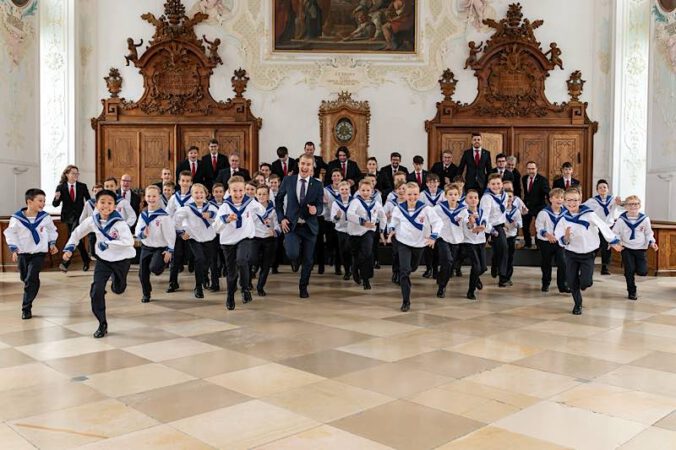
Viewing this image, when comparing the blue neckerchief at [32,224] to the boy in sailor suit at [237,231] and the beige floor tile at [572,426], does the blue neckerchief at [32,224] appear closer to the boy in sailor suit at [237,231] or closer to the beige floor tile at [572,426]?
the boy in sailor suit at [237,231]

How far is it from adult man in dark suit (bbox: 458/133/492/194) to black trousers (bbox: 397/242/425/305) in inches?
222

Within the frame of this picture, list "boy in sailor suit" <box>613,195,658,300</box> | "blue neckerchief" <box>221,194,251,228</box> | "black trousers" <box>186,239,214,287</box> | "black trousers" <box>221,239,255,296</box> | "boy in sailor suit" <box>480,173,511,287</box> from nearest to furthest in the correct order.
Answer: "black trousers" <box>221,239,255,296</box>
"blue neckerchief" <box>221,194,251,228</box>
"black trousers" <box>186,239,214,287</box>
"boy in sailor suit" <box>613,195,658,300</box>
"boy in sailor suit" <box>480,173,511,287</box>

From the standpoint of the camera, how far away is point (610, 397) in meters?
4.75

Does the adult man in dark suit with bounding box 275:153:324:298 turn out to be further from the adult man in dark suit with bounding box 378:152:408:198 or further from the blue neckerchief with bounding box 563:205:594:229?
the adult man in dark suit with bounding box 378:152:408:198

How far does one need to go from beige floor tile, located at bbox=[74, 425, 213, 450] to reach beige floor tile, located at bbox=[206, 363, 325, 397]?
2.89 feet

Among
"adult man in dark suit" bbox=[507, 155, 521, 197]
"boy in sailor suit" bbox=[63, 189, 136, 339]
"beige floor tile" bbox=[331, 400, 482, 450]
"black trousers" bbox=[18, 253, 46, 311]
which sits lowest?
"beige floor tile" bbox=[331, 400, 482, 450]

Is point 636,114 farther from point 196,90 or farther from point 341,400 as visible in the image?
point 341,400

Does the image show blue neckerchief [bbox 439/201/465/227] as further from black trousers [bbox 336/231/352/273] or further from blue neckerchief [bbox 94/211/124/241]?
blue neckerchief [bbox 94/211/124/241]

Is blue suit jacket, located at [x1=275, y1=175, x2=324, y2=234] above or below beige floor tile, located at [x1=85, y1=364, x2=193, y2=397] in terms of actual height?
above

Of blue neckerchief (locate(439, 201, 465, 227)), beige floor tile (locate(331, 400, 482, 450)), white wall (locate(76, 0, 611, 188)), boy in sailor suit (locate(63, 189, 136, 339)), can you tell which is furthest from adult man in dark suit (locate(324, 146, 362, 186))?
beige floor tile (locate(331, 400, 482, 450))

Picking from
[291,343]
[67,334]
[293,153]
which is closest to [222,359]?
[291,343]

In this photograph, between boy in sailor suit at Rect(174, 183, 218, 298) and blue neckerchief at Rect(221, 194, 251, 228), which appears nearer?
blue neckerchief at Rect(221, 194, 251, 228)

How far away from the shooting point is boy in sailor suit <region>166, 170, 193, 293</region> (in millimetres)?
9820

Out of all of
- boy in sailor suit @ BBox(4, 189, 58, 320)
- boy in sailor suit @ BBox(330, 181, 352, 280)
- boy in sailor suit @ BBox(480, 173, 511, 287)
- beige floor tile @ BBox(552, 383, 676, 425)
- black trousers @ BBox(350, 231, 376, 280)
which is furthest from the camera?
boy in sailor suit @ BBox(330, 181, 352, 280)
